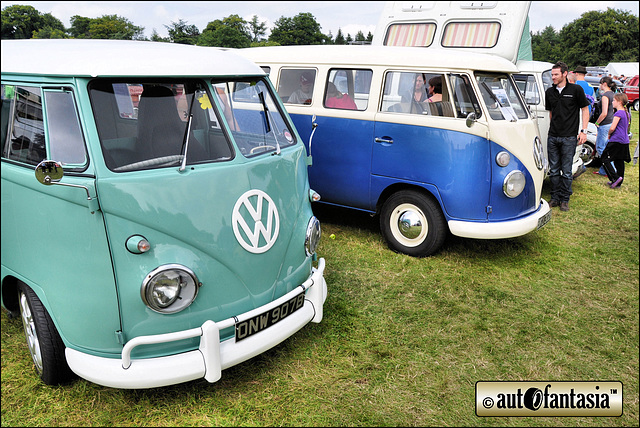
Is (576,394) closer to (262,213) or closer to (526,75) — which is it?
(262,213)

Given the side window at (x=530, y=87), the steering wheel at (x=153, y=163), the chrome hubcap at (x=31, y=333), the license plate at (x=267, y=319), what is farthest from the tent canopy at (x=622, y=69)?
the chrome hubcap at (x=31, y=333)

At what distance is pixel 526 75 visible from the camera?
27.2 feet

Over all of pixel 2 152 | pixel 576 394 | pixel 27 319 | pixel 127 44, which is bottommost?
pixel 576 394

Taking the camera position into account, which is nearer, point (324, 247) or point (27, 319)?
point (27, 319)

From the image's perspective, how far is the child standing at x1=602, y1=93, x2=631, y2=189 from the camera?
843cm

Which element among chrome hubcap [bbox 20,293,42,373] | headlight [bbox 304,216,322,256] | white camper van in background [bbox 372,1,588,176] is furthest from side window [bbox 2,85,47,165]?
white camper van in background [bbox 372,1,588,176]

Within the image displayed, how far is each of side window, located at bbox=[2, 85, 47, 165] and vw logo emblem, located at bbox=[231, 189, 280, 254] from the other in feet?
3.87

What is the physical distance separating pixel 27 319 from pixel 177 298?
119 centimetres

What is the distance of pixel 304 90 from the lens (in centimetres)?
607

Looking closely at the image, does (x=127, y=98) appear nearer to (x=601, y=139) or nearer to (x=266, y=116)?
(x=266, y=116)

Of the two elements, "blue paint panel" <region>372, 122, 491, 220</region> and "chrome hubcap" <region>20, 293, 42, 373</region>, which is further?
"blue paint panel" <region>372, 122, 491, 220</region>

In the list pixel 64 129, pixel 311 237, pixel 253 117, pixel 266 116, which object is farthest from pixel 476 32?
pixel 64 129

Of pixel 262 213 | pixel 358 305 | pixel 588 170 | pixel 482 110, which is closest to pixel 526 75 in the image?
pixel 588 170

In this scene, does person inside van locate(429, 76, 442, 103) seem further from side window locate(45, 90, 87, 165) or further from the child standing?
the child standing
